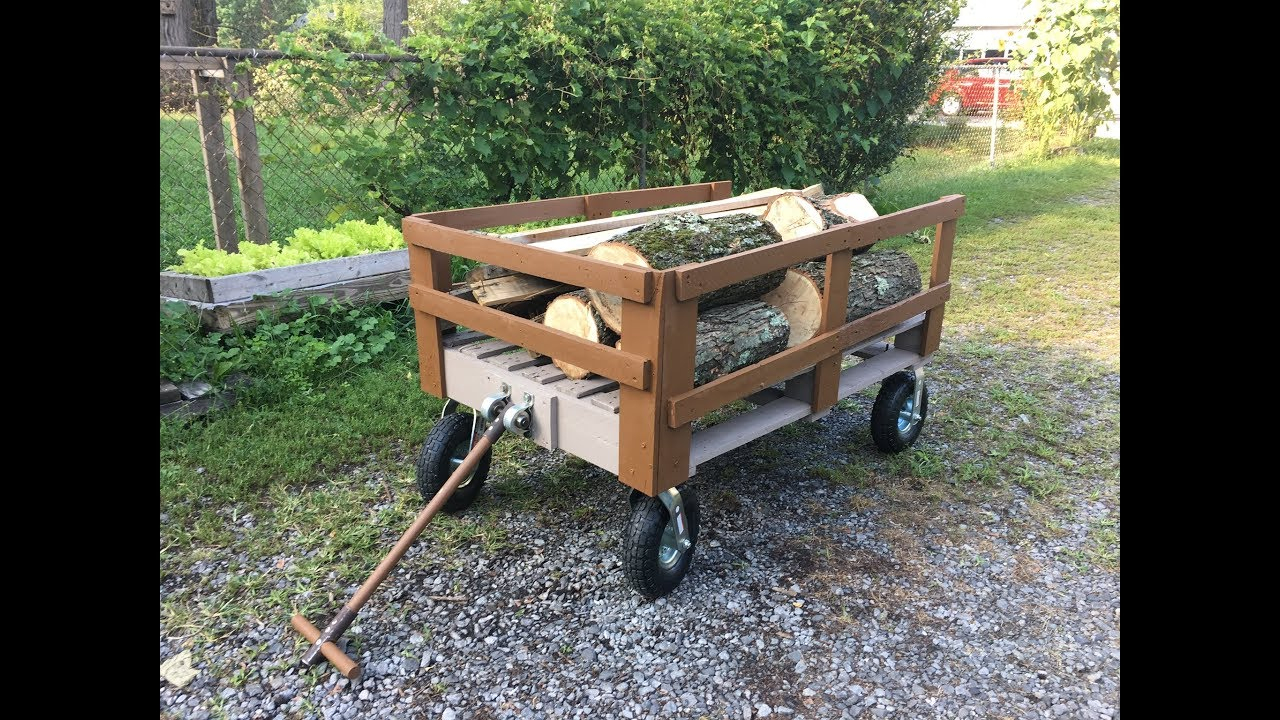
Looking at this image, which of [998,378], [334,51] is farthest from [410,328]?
[998,378]

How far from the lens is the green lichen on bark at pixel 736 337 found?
2.97 m

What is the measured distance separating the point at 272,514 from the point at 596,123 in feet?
12.7

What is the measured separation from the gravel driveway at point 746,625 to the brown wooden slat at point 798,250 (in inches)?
45.3

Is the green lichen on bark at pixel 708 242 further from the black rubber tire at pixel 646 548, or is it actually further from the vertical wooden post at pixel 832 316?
the black rubber tire at pixel 646 548

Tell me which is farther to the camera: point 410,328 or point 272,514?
point 410,328

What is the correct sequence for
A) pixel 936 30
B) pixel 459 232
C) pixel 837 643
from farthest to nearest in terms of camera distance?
pixel 936 30 → pixel 459 232 → pixel 837 643

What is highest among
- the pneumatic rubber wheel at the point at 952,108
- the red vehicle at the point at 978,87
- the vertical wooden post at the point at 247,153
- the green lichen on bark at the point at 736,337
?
the red vehicle at the point at 978,87

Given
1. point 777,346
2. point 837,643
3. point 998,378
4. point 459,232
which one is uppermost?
point 459,232

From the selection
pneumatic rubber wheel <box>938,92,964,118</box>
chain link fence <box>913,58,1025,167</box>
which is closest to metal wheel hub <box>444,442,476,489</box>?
chain link fence <box>913,58,1025,167</box>

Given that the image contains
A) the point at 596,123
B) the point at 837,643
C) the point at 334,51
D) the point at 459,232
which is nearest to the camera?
the point at 837,643

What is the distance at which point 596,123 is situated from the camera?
6289 millimetres

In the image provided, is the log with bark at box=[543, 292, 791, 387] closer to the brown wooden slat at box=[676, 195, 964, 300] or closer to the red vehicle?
the brown wooden slat at box=[676, 195, 964, 300]

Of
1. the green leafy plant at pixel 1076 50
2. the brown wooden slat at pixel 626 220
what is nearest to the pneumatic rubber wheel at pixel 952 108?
the green leafy plant at pixel 1076 50

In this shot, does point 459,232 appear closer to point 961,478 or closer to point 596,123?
point 961,478
